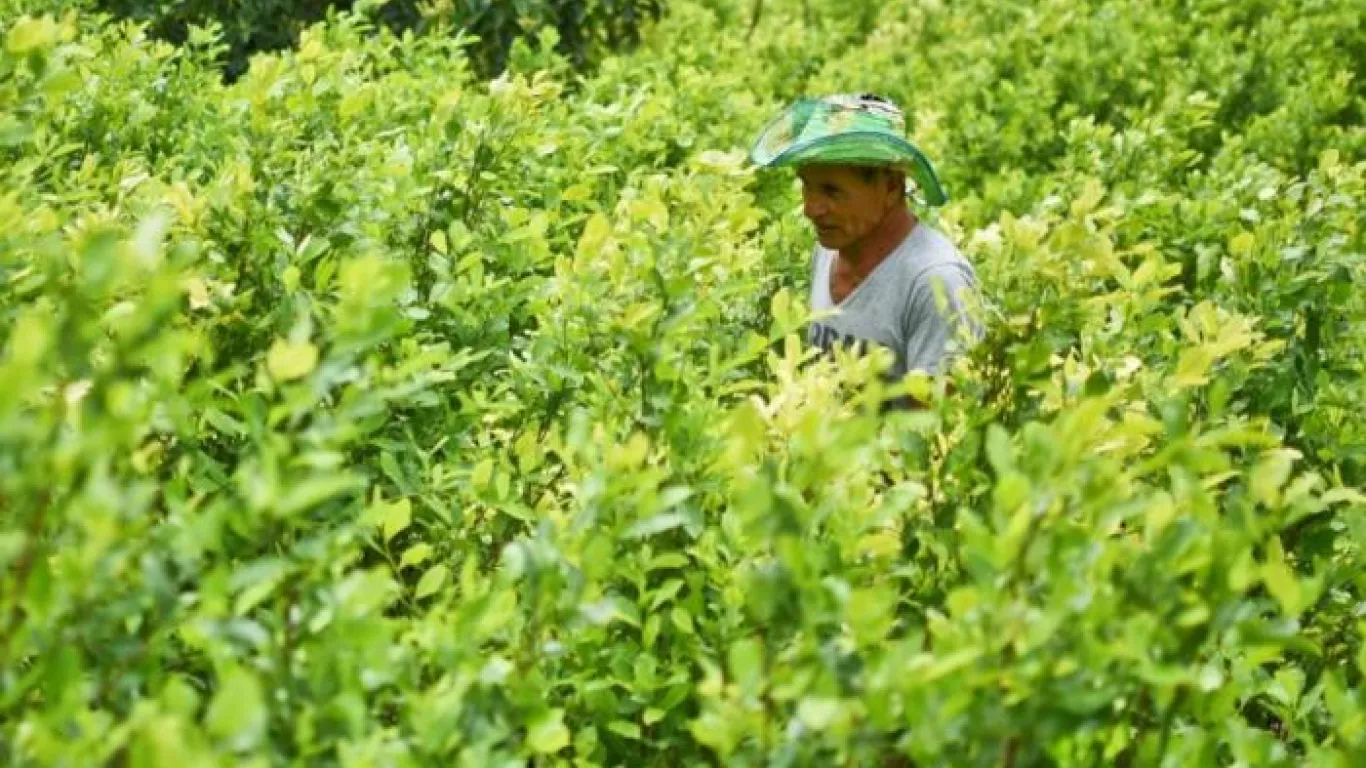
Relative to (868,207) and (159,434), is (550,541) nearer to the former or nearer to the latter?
(159,434)

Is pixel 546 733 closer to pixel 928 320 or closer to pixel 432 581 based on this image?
pixel 432 581

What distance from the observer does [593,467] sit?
2.06m

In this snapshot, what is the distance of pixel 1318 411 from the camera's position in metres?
3.31

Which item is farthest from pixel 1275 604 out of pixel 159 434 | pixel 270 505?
pixel 159 434

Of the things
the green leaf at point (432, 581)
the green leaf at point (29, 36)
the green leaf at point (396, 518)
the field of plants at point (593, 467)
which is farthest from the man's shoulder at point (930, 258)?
the green leaf at point (29, 36)

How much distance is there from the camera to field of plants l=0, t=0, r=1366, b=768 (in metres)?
1.60

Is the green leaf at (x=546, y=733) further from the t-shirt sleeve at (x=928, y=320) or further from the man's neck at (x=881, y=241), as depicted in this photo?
the man's neck at (x=881, y=241)

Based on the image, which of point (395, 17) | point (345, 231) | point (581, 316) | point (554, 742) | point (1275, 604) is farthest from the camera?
point (395, 17)

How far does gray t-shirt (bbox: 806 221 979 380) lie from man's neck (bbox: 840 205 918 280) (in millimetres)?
31

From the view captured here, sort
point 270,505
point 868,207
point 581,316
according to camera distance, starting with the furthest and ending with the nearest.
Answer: point 868,207 < point 581,316 < point 270,505

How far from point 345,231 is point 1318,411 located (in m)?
2.12

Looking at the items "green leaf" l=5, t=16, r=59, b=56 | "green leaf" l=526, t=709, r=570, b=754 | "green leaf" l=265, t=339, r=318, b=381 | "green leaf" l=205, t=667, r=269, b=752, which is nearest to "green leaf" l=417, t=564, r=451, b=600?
"green leaf" l=526, t=709, r=570, b=754

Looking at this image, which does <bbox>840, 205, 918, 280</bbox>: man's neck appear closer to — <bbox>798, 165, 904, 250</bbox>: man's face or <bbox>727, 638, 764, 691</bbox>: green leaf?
<bbox>798, 165, 904, 250</bbox>: man's face

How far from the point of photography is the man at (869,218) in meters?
3.57
